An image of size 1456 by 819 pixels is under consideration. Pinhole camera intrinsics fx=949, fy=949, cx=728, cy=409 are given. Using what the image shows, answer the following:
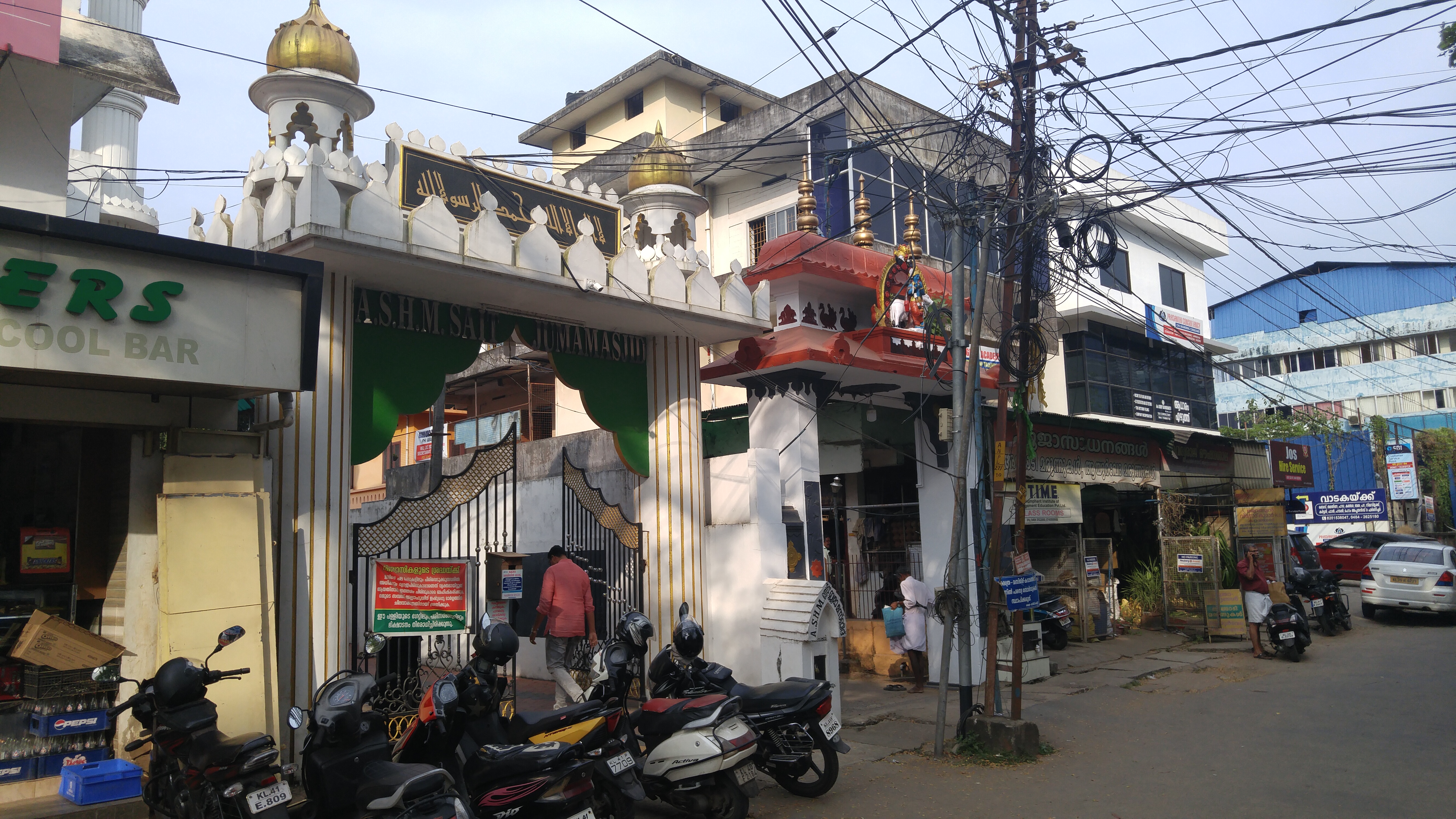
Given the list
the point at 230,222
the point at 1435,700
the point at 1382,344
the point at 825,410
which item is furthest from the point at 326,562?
the point at 1382,344

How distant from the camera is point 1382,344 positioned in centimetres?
3956

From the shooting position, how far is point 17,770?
619 centimetres

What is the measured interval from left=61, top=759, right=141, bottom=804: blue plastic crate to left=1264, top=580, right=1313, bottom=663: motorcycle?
13.8 m

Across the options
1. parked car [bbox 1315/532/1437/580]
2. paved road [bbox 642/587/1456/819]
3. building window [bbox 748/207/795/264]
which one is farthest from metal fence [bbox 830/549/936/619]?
parked car [bbox 1315/532/1437/580]

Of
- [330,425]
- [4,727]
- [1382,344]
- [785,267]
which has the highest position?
[1382,344]

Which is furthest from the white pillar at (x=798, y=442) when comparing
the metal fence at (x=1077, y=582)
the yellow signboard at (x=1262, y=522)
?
the yellow signboard at (x=1262, y=522)

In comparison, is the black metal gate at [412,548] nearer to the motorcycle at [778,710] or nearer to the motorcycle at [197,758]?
the motorcycle at [778,710]

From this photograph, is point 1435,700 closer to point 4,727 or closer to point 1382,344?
point 4,727

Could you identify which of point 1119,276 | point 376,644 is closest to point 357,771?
point 376,644

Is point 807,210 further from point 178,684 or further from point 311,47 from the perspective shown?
point 178,684

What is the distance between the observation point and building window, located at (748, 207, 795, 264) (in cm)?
2136

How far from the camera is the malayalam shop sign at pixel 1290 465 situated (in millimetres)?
21719

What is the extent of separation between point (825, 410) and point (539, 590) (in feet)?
14.7

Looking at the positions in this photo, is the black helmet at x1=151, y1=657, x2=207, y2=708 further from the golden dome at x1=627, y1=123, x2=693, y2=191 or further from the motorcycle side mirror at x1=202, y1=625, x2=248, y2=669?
the golden dome at x1=627, y1=123, x2=693, y2=191
